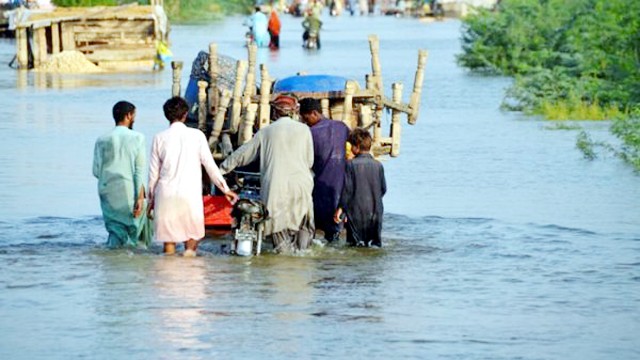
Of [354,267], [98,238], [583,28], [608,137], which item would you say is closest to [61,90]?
[583,28]

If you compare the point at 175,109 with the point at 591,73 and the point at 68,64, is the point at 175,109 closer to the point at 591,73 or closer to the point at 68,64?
the point at 591,73

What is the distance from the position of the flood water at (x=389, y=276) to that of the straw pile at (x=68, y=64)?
47.4 ft

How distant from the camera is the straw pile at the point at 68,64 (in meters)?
36.9

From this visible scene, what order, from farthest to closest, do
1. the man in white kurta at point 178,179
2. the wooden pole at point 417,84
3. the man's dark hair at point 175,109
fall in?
the wooden pole at point 417,84, the man's dark hair at point 175,109, the man in white kurta at point 178,179

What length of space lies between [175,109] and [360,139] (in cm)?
160

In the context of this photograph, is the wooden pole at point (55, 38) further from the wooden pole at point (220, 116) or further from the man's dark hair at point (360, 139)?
the man's dark hair at point (360, 139)

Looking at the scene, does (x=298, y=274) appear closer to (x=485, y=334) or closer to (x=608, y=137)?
(x=485, y=334)

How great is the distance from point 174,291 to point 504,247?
3.64 meters

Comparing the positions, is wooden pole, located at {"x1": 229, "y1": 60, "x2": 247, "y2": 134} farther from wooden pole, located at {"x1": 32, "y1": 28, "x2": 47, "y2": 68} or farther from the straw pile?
wooden pole, located at {"x1": 32, "y1": 28, "x2": 47, "y2": 68}

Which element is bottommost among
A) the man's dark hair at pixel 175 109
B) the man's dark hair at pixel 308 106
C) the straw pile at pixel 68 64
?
the straw pile at pixel 68 64

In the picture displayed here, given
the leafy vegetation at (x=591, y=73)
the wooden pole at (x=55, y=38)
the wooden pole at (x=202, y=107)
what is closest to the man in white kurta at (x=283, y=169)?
the wooden pole at (x=202, y=107)

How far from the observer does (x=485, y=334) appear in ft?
33.8

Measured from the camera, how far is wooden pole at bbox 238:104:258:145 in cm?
1395

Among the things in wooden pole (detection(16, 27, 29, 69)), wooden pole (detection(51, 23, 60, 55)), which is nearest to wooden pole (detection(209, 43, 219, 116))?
wooden pole (detection(51, 23, 60, 55))
